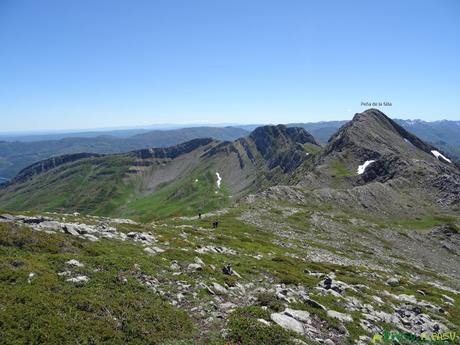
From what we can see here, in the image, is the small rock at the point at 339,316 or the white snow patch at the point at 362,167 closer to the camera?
the small rock at the point at 339,316

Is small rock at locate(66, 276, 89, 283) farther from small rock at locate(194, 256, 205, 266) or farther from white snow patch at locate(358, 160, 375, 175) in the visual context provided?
white snow patch at locate(358, 160, 375, 175)

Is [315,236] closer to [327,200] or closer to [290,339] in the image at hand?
[327,200]

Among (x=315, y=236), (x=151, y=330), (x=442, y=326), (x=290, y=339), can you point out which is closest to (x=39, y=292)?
(x=151, y=330)

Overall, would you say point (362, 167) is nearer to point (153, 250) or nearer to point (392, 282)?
point (392, 282)

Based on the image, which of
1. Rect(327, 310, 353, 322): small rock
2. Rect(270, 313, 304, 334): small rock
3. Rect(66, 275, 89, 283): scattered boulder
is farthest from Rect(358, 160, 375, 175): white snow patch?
Rect(66, 275, 89, 283): scattered boulder

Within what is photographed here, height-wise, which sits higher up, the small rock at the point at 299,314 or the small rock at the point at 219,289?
the small rock at the point at 219,289

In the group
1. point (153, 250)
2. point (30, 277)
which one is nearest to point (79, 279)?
point (30, 277)

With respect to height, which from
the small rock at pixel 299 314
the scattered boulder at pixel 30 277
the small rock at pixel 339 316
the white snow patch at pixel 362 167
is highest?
the scattered boulder at pixel 30 277

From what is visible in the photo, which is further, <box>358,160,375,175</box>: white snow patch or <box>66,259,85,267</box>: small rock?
<box>358,160,375,175</box>: white snow patch

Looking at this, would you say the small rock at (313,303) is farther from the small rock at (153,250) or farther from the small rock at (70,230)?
the small rock at (70,230)

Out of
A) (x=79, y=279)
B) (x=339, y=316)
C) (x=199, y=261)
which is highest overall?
(x=79, y=279)

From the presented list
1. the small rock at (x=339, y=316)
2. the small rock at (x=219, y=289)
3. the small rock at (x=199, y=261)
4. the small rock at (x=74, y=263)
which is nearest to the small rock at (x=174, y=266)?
the small rock at (x=199, y=261)

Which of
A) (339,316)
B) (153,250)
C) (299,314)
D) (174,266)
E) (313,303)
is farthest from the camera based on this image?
(153,250)

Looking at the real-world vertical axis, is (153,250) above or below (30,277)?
below
